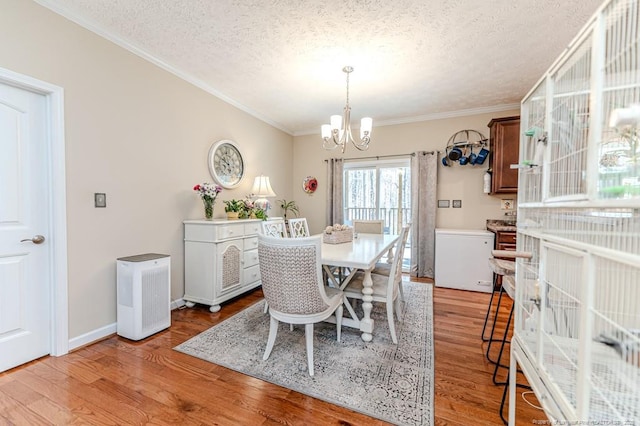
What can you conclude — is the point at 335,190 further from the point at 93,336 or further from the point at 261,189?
the point at 93,336

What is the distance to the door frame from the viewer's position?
77.5 inches

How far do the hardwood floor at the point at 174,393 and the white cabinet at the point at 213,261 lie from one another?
0.72m

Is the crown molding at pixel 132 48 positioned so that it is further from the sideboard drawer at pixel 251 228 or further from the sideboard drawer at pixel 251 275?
the sideboard drawer at pixel 251 275

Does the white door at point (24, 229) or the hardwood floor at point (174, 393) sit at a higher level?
the white door at point (24, 229)

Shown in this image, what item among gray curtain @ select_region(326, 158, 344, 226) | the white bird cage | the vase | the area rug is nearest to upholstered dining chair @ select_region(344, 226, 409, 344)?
the area rug

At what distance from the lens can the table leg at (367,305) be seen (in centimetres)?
216

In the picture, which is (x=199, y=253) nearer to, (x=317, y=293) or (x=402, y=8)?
(x=317, y=293)

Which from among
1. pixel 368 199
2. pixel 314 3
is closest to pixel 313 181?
pixel 368 199

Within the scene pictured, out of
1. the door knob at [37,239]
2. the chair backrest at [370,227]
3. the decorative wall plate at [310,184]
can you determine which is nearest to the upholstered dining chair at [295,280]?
the door knob at [37,239]

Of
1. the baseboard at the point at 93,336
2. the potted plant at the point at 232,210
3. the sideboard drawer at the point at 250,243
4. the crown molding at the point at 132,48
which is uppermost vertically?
the crown molding at the point at 132,48

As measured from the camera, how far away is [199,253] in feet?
9.53

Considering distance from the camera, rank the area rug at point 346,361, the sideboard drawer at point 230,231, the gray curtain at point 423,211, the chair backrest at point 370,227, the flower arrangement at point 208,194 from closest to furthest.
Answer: the area rug at point 346,361, the sideboard drawer at point 230,231, the flower arrangement at point 208,194, the chair backrest at point 370,227, the gray curtain at point 423,211

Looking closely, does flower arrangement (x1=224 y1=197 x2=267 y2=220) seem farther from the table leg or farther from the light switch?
the table leg

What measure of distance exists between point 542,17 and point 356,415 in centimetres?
312
